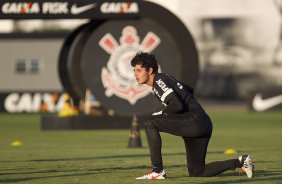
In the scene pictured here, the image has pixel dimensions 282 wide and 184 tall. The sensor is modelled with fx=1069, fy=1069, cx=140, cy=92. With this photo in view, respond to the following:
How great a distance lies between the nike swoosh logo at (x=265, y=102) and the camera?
4797 cm

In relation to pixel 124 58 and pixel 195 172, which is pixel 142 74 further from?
pixel 124 58

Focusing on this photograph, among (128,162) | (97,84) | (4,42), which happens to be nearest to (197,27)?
(4,42)

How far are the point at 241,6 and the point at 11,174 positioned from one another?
4581 cm

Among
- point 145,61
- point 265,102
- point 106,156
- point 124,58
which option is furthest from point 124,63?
point 265,102

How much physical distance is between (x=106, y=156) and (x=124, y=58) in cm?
1009

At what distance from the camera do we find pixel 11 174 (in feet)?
49.2

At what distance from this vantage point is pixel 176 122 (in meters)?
13.9

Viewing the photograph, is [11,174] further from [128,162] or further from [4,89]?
[4,89]

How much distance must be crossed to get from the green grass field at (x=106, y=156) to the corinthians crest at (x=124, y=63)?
3.59 ft

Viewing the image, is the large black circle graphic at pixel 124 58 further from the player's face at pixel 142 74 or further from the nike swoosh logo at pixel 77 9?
the player's face at pixel 142 74

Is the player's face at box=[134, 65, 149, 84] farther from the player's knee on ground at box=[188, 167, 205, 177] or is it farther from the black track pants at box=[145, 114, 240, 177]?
the player's knee on ground at box=[188, 167, 205, 177]

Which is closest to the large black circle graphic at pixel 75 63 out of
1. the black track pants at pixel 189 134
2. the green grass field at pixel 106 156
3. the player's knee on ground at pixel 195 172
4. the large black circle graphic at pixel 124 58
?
the large black circle graphic at pixel 124 58

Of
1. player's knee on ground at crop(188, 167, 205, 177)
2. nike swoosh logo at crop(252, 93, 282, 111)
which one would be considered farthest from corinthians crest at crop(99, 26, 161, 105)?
nike swoosh logo at crop(252, 93, 282, 111)

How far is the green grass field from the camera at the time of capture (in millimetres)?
14422
